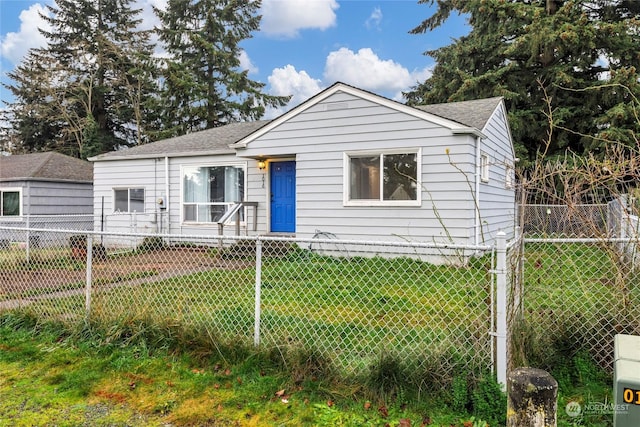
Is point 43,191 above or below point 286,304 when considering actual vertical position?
above

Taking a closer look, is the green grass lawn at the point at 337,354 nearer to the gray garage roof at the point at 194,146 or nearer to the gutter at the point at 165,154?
the gutter at the point at 165,154

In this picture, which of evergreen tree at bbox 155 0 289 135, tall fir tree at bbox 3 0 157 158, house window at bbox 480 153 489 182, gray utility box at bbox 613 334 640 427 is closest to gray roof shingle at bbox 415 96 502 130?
house window at bbox 480 153 489 182

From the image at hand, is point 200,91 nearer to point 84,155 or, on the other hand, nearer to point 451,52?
point 84,155

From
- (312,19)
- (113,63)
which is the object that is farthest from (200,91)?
(312,19)

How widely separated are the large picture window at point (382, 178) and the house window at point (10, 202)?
1264 centimetres

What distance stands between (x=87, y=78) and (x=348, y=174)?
2585 cm

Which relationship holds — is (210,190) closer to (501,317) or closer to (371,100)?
(371,100)

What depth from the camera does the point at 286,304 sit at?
527 centimetres

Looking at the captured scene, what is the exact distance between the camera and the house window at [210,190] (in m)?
11.4

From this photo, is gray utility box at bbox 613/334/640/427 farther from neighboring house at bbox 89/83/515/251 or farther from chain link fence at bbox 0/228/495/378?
neighboring house at bbox 89/83/515/251

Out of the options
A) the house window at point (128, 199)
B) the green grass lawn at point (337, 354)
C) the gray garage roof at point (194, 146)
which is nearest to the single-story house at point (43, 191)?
the house window at point (128, 199)

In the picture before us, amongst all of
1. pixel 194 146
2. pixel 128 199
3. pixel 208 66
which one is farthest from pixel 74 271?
pixel 208 66

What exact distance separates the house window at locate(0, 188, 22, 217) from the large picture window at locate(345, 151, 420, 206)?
12.6m

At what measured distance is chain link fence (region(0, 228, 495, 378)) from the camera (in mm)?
3033
